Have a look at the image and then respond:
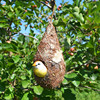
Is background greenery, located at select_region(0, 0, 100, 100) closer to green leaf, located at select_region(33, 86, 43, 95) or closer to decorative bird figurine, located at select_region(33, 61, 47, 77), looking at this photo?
green leaf, located at select_region(33, 86, 43, 95)

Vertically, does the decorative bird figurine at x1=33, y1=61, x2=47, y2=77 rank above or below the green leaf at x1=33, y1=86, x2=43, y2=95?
above

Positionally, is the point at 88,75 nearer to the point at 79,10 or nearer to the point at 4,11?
the point at 79,10

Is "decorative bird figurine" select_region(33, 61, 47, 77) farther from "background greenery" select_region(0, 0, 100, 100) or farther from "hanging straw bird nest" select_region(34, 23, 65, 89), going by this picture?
"background greenery" select_region(0, 0, 100, 100)

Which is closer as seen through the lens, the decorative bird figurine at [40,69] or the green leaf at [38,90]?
the decorative bird figurine at [40,69]

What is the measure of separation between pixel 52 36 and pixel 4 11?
1.03 metres

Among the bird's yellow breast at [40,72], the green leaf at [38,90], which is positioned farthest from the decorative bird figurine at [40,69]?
the green leaf at [38,90]

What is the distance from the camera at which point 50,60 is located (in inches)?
Answer: 44.8

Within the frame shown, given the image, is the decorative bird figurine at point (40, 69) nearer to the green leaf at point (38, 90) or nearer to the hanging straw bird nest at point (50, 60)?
the hanging straw bird nest at point (50, 60)

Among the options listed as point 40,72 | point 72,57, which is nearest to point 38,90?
point 40,72

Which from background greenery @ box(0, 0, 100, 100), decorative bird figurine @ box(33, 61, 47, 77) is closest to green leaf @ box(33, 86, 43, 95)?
background greenery @ box(0, 0, 100, 100)

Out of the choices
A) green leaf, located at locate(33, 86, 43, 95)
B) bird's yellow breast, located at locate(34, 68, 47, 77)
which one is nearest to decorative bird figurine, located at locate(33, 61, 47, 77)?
bird's yellow breast, located at locate(34, 68, 47, 77)

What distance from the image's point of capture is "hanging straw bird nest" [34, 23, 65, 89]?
115 centimetres

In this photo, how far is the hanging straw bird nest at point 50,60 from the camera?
45.1 inches

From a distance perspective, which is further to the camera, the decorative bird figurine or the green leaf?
the green leaf
